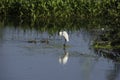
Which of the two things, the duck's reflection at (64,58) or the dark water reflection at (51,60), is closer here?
the dark water reflection at (51,60)

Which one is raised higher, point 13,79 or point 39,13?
point 39,13

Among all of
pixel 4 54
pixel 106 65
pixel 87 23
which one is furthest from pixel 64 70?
pixel 87 23

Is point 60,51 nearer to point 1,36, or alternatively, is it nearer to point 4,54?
point 4,54

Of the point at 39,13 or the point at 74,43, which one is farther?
the point at 39,13

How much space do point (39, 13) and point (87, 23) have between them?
1.91 meters

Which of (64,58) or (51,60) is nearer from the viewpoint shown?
(51,60)

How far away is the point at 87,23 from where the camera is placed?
20.1 meters

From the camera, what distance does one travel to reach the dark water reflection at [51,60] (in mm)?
11406

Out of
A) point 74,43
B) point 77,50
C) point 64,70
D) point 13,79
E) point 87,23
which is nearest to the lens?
point 13,79

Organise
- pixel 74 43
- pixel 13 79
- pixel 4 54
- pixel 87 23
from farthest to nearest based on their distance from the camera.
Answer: pixel 87 23 < pixel 74 43 < pixel 4 54 < pixel 13 79

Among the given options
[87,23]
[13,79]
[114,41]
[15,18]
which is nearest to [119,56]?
[114,41]

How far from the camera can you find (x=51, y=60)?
12930 millimetres

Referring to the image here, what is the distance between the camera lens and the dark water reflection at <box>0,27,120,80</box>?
11.4 meters

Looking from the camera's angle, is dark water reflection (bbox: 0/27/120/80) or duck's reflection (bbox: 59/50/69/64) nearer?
dark water reflection (bbox: 0/27/120/80)
